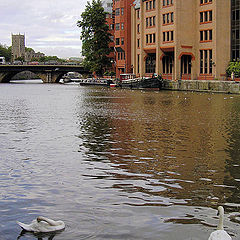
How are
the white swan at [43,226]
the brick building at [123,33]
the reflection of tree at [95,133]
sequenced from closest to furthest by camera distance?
1. the white swan at [43,226]
2. the reflection of tree at [95,133]
3. the brick building at [123,33]

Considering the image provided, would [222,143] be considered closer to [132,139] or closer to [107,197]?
[132,139]

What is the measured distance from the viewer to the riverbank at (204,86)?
63.5 meters

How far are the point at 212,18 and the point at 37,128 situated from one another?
58194mm

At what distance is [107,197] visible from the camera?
1149 centimetres

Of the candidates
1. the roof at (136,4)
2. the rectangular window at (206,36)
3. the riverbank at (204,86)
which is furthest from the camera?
the roof at (136,4)

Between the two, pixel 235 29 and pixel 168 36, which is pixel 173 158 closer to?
pixel 235 29

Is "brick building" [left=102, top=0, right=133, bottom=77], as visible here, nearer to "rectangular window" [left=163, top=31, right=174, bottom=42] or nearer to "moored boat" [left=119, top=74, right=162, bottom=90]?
"moored boat" [left=119, top=74, right=162, bottom=90]

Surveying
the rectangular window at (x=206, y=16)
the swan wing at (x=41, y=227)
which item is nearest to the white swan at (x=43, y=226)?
the swan wing at (x=41, y=227)

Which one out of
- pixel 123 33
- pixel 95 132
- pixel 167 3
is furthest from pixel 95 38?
pixel 95 132

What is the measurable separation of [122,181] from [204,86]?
5792 centimetres

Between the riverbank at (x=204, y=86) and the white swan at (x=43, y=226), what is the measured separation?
2198 inches

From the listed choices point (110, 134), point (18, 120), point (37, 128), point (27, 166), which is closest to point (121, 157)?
point (27, 166)

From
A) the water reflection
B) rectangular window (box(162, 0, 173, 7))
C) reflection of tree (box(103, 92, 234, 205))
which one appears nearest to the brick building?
rectangular window (box(162, 0, 173, 7))

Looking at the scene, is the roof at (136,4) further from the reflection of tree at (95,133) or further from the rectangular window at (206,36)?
the reflection of tree at (95,133)
